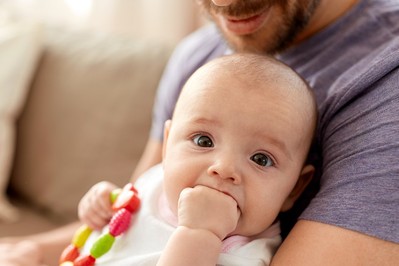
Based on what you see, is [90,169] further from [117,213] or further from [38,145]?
[117,213]

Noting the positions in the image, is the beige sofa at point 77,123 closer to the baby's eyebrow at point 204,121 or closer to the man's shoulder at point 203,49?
the man's shoulder at point 203,49

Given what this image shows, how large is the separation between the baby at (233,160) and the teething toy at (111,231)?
17mm

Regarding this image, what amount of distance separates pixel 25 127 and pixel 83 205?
33.5 inches

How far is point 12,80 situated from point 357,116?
4.22 ft

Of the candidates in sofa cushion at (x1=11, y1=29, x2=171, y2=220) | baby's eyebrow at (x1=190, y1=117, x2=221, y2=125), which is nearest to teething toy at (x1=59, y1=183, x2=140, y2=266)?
baby's eyebrow at (x1=190, y1=117, x2=221, y2=125)

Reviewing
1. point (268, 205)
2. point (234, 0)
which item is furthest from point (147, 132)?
point (268, 205)

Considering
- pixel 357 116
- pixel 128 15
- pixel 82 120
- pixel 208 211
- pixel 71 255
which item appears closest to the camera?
pixel 208 211

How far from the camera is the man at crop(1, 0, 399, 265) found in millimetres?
947

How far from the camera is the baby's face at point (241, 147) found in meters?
0.99

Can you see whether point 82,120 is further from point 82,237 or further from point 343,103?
point 343,103

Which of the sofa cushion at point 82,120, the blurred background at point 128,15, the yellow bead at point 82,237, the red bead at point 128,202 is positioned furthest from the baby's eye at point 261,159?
the blurred background at point 128,15

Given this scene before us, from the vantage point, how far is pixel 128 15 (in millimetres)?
2625

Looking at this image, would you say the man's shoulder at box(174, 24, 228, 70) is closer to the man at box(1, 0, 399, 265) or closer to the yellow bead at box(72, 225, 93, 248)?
the man at box(1, 0, 399, 265)

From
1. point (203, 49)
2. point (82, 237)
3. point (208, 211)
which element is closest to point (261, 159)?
point (208, 211)
